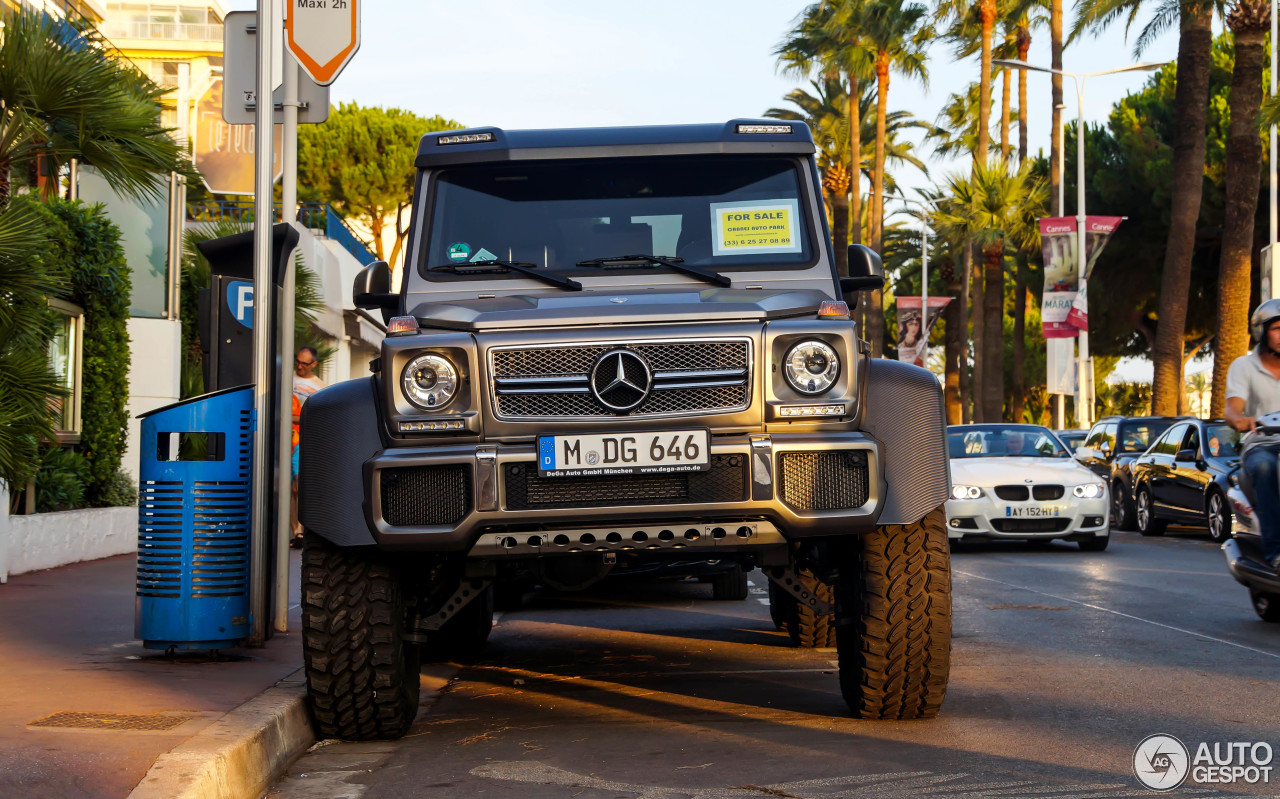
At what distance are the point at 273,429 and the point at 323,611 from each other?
96.4 inches

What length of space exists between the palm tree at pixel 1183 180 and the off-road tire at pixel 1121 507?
7703 mm

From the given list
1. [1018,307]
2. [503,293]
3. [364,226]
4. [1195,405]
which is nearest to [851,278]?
[503,293]

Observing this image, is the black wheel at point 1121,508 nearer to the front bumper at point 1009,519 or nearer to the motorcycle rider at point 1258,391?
the front bumper at point 1009,519

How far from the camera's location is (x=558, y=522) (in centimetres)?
566

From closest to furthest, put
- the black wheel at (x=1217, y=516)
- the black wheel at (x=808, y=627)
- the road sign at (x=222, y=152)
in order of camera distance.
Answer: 1. the black wheel at (x=808, y=627)
2. the black wheel at (x=1217, y=516)
3. the road sign at (x=222, y=152)

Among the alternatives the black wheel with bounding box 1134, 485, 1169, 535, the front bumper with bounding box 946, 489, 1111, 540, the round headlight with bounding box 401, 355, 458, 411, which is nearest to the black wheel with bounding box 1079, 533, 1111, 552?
the front bumper with bounding box 946, 489, 1111, 540

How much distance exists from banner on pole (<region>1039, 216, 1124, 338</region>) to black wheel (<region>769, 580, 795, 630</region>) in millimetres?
26618

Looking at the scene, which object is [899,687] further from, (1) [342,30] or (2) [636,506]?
(1) [342,30]

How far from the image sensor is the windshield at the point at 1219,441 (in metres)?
18.7

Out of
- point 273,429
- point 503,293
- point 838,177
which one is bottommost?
point 273,429

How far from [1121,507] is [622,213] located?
17.2 meters

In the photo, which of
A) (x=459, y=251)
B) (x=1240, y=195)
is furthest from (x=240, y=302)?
(x=1240, y=195)

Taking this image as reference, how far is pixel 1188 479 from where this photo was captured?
19.5 meters

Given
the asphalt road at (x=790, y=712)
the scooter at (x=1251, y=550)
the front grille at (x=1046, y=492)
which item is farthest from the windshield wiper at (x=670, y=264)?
the front grille at (x=1046, y=492)
